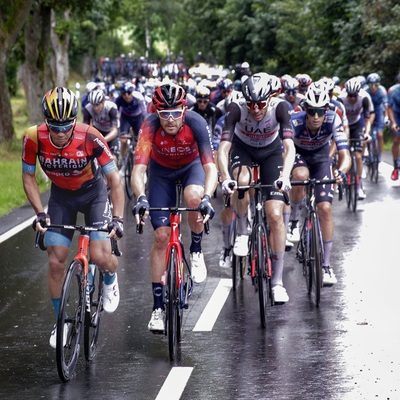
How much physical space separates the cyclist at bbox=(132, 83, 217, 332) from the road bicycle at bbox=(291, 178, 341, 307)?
1279mm

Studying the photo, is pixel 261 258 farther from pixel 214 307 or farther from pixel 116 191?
pixel 116 191

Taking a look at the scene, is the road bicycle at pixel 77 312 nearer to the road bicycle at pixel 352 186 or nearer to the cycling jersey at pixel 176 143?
the cycling jersey at pixel 176 143

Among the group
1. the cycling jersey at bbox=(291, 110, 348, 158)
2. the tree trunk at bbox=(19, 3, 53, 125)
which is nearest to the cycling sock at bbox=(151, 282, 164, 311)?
the cycling jersey at bbox=(291, 110, 348, 158)

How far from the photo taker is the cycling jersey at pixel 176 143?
9.44 metres

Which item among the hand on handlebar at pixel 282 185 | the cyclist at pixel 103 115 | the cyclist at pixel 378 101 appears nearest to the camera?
the hand on handlebar at pixel 282 185

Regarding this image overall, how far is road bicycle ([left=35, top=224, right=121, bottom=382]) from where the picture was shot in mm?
8102

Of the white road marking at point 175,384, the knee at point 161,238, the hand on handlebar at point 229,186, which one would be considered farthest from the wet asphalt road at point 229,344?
the hand on handlebar at point 229,186

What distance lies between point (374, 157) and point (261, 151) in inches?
407

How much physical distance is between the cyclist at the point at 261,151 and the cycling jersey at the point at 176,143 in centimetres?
56

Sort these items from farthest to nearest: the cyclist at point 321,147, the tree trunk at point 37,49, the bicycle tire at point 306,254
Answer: the tree trunk at point 37,49 < the cyclist at point 321,147 < the bicycle tire at point 306,254

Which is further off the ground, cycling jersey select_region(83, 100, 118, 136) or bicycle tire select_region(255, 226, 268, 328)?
cycling jersey select_region(83, 100, 118, 136)

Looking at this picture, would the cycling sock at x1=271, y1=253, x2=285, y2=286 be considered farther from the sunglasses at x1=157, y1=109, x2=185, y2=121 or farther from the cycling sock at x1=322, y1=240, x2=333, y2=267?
the sunglasses at x1=157, y1=109, x2=185, y2=121

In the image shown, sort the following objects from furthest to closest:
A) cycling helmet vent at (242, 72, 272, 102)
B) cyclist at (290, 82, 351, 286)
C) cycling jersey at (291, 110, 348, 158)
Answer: cycling jersey at (291, 110, 348, 158) → cyclist at (290, 82, 351, 286) → cycling helmet vent at (242, 72, 272, 102)

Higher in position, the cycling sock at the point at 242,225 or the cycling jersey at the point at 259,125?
the cycling jersey at the point at 259,125
